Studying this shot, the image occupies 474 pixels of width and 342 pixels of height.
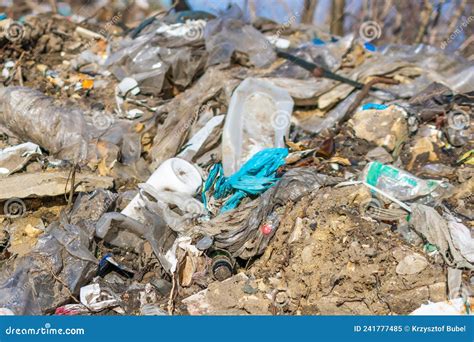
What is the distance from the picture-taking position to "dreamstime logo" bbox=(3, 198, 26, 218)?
387cm

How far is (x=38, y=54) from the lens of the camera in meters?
6.25

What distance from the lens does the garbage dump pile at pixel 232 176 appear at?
3172mm

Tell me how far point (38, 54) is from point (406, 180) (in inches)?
174

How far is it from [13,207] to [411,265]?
2.72m

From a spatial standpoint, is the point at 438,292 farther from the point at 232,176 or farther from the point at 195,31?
the point at 195,31

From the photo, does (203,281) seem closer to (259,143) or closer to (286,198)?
(286,198)

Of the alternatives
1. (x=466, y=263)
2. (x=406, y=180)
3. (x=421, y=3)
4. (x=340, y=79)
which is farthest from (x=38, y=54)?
(x=421, y=3)

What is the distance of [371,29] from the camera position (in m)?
8.06

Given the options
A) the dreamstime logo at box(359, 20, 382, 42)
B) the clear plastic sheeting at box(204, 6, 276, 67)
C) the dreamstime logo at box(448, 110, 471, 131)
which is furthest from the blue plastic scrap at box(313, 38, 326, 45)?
the dreamstime logo at box(448, 110, 471, 131)

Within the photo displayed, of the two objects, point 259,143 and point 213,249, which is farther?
point 259,143

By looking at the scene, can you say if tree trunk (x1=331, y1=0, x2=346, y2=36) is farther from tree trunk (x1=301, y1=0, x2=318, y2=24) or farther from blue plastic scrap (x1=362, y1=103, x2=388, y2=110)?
blue plastic scrap (x1=362, y1=103, x2=388, y2=110)

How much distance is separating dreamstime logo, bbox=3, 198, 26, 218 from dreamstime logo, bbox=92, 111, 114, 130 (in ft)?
3.83
